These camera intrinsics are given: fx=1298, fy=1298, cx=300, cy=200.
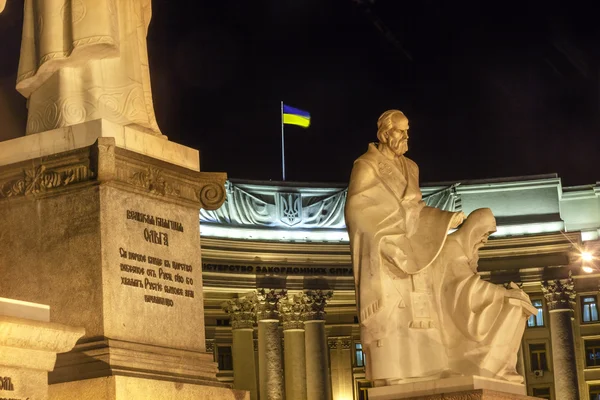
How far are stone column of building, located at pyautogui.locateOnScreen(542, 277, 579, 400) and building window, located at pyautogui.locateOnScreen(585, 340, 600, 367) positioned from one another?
13.5 ft

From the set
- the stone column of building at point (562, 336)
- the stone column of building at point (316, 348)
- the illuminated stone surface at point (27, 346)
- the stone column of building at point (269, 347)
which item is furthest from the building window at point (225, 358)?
the illuminated stone surface at point (27, 346)

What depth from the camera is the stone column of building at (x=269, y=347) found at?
162 ft

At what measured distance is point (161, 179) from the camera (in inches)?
544

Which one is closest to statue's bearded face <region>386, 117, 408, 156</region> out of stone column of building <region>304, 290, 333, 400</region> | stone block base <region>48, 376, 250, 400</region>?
stone block base <region>48, 376, 250, 400</region>

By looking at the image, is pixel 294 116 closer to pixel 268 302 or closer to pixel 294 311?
pixel 268 302

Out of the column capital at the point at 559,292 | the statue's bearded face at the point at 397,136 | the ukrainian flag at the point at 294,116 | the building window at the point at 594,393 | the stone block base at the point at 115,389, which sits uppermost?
the ukrainian flag at the point at 294,116

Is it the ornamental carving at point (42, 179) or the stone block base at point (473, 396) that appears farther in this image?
the ornamental carving at point (42, 179)

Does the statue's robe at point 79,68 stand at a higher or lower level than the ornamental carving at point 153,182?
higher

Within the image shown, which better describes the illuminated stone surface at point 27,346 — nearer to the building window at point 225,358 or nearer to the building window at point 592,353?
the building window at point 225,358

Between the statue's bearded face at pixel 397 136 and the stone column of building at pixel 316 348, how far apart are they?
36524 mm

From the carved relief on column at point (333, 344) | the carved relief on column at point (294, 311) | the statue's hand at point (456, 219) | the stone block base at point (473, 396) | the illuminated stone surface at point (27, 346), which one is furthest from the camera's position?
the carved relief on column at point (333, 344)

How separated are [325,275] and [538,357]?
11880 mm

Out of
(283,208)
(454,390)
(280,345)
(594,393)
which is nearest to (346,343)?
(280,345)

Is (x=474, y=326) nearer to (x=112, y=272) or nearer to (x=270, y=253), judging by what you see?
(x=112, y=272)
